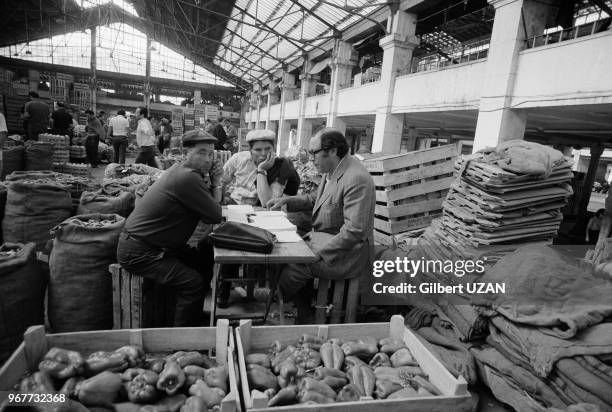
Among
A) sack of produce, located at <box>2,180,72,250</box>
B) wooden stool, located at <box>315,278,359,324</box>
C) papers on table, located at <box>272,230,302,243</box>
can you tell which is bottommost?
wooden stool, located at <box>315,278,359,324</box>

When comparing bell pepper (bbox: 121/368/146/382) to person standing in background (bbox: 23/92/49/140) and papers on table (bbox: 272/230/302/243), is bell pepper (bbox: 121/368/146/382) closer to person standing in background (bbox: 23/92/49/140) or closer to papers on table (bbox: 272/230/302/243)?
papers on table (bbox: 272/230/302/243)

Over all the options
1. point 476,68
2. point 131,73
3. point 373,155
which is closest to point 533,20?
point 476,68

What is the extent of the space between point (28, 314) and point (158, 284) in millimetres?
955

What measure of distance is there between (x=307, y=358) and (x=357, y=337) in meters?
0.52

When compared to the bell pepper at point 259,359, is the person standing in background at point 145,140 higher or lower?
higher

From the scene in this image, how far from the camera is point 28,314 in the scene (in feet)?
9.28

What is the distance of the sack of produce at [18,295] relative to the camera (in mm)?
2656

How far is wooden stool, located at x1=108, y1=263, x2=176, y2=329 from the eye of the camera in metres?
3.03

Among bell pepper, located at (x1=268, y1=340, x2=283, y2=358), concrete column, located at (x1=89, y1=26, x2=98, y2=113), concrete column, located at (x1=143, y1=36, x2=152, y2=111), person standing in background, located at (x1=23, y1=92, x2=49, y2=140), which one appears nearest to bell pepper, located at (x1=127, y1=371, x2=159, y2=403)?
bell pepper, located at (x1=268, y1=340, x2=283, y2=358)

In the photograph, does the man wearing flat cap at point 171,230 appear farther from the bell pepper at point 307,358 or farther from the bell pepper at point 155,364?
the bell pepper at point 307,358

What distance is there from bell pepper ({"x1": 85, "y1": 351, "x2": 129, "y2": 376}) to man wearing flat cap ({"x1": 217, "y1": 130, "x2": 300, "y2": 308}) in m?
2.08

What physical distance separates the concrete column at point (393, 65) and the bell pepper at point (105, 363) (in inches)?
373

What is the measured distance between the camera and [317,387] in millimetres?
2037

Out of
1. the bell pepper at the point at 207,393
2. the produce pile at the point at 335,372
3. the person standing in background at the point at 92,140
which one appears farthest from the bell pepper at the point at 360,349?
the person standing in background at the point at 92,140
